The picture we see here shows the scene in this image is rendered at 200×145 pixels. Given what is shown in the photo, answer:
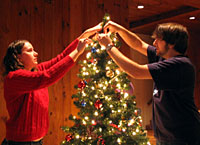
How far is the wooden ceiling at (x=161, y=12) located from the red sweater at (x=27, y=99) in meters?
3.08

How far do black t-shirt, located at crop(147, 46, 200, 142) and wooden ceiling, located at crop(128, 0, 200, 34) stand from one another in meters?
2.91

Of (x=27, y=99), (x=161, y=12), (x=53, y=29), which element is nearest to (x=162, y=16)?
(x=161, y=12)

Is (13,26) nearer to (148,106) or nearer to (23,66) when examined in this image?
(23,66)

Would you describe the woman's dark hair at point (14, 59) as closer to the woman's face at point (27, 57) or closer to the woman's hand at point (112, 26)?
the woman's face at point (27, 57)

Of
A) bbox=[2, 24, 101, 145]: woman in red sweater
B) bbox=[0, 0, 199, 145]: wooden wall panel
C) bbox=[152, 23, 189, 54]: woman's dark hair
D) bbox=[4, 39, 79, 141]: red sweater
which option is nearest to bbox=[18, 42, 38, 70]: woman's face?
bbox=[2, 24, 101, 145]: woman in red sweater

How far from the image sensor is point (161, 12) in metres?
5.47

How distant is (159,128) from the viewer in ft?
6.19

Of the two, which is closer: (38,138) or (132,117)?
(38,138)

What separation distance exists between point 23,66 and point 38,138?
24.7 inches

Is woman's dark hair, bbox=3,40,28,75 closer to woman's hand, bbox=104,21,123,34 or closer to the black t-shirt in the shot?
woman's hand, bbox=104,21,123,34

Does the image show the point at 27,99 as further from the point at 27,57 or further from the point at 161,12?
the point at 161,12

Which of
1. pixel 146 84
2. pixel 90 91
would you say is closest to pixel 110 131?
pixel 90 91

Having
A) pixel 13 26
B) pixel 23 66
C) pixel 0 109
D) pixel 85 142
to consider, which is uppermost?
pixel 13 26

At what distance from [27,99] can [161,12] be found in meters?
4.22
